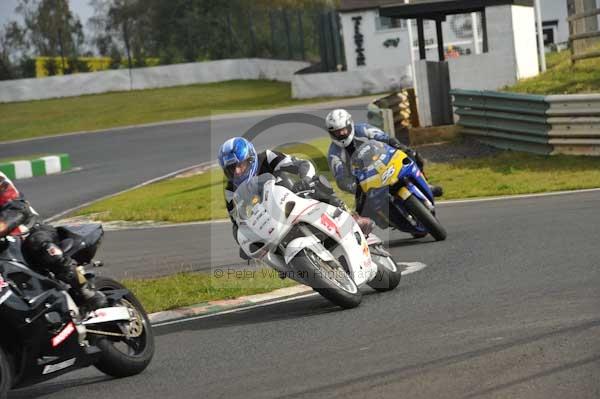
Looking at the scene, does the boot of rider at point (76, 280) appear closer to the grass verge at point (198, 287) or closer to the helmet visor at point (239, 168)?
the helmet visor at point (239, 168)

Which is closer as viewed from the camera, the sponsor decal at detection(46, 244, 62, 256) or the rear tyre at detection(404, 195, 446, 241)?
the sponsor decal at detection(46, 244, 62, 256)

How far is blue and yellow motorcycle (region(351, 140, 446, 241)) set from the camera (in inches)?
448

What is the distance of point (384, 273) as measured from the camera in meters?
9.23

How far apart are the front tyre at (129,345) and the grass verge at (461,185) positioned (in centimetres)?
892

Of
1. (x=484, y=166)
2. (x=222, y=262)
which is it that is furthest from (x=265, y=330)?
(x=484, y=166)

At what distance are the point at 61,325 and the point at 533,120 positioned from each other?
1287 centimetres

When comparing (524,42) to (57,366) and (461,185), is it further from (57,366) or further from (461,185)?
(57,366)

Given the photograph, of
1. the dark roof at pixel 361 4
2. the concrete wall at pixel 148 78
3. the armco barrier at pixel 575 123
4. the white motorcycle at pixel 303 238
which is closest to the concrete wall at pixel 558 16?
the dark roof at pixel 361 4

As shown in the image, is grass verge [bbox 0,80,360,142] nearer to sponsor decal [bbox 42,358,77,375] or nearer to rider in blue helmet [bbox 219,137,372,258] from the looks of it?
rider in blue helmet [bbox 219,137,372,258]

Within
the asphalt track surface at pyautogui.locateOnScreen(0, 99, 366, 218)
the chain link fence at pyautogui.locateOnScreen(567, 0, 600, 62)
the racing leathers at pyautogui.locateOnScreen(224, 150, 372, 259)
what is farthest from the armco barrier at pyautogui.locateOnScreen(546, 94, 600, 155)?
the racing leathers at pyautogui.locateOnScreen(224, 150, 372, 259)

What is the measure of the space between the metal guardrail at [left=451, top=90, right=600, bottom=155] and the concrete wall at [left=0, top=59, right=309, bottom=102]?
2900cm

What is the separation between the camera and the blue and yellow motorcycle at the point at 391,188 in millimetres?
11376

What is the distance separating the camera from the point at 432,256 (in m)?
10.9

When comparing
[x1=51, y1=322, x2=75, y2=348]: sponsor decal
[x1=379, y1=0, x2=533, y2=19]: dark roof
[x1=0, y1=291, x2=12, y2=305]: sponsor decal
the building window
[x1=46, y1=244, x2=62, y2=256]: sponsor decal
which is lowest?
[x1=51, y1=322, x2=75, y2=348]: sponsor decal
